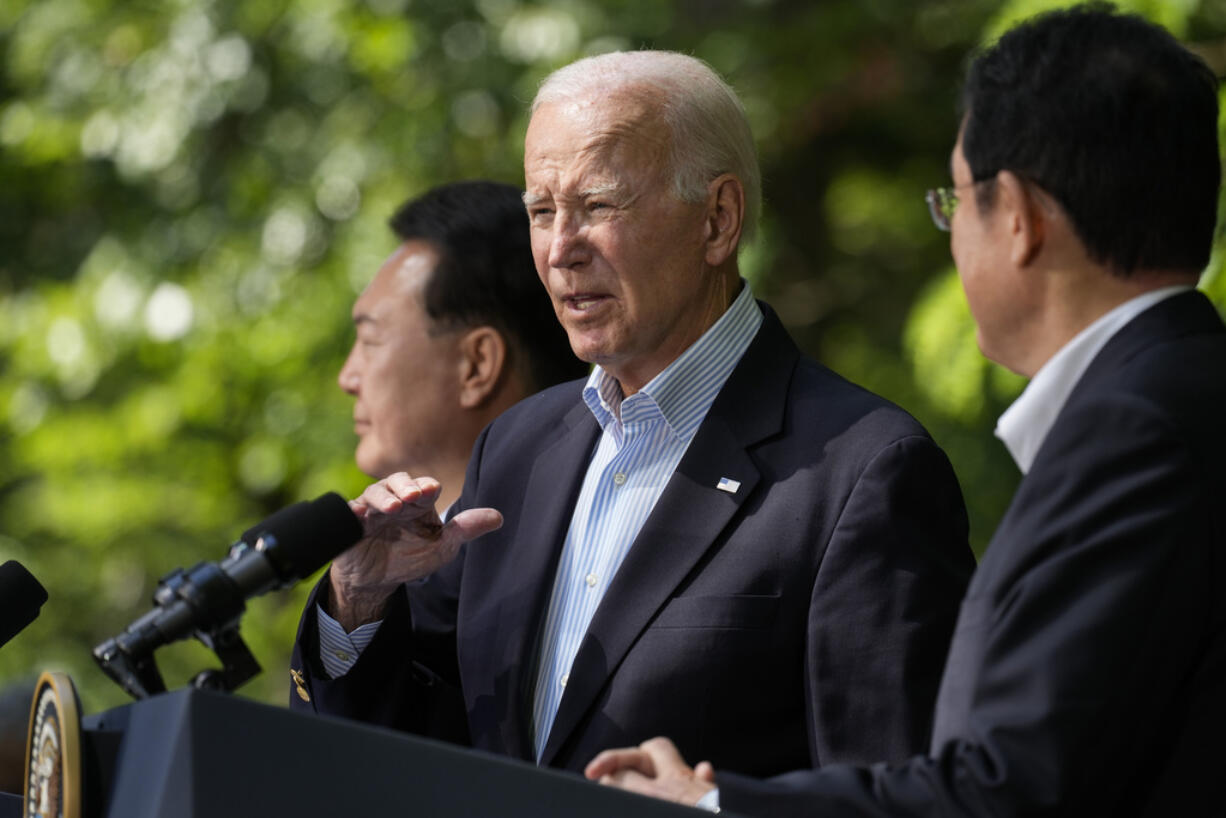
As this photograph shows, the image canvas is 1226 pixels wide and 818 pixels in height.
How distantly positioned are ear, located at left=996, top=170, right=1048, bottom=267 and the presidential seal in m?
1.12

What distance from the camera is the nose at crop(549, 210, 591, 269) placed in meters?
2.65

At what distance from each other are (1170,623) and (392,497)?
1133 millimetres

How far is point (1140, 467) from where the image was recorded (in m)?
1.64

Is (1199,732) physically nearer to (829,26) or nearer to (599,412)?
(599,412)

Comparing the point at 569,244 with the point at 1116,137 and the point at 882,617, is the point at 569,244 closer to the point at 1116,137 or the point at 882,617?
the point at 882,617

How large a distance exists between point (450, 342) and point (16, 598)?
60.3 inches

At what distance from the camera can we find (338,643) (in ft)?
8.74

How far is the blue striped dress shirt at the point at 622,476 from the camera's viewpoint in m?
2.55

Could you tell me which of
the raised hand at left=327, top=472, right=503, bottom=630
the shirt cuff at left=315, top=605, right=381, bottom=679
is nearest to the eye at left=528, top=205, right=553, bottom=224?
the raised hand at left=327, top=472, right=503, bottom=630

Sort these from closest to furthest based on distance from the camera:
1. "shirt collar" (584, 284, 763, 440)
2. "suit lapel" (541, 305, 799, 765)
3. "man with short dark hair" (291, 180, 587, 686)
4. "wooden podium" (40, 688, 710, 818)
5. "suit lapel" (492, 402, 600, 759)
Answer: "wooden podium" (40, 688, 710, 818) → "suit lapel" (541, 305, 799, 765) → "suit lapel" (492, 402, 600, 759) → "shirt collar" (584, 284, 763, 440) → "man with short dark hair" (291, 180, 587, 686)

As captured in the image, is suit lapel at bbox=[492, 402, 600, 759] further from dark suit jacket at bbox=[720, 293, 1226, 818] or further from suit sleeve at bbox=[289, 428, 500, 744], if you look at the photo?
A: dark suit jacket at bbox=[720, 293, 1226, 818]

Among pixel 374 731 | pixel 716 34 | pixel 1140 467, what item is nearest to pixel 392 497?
pixel 374 731

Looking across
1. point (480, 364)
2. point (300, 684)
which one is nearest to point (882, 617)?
point (300, 684)

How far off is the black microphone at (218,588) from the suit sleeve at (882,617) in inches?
28.9
